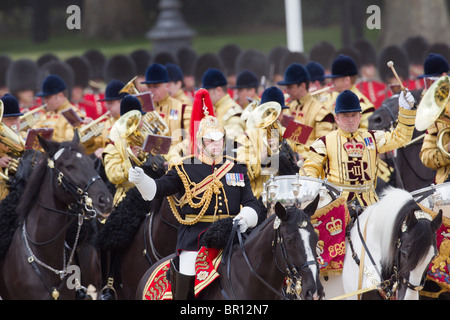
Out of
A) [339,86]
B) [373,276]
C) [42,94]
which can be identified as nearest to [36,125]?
[42,94]

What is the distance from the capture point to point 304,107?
9625mm

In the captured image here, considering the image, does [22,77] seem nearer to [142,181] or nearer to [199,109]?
[199,109]

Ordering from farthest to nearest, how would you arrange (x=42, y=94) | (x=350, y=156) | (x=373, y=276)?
(x=42, y=94) < (x=350, y=156) < (x=373, y=276)

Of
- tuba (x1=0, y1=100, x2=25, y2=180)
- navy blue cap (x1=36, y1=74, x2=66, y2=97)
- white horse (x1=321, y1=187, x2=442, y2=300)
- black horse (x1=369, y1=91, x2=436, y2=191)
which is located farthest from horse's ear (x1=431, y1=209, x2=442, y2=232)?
navy blue cap (x1=36, y1=74, x2=66, y2=97)

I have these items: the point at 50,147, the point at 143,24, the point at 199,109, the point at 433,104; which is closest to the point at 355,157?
the point at 433,104

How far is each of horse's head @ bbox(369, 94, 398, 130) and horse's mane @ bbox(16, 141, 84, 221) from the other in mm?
3809

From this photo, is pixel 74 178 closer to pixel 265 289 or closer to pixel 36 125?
pixel 265 289

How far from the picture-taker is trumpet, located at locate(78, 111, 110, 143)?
945cm

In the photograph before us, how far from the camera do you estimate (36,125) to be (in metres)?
10.4

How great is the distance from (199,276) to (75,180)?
1760 mm

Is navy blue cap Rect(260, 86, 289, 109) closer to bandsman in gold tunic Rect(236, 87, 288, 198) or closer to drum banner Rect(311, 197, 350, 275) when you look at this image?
bandsman in gold tunic Rect(236, 87, 288, 198)

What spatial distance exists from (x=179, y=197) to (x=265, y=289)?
118cm

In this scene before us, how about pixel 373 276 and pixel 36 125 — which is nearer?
pixel 373 276
